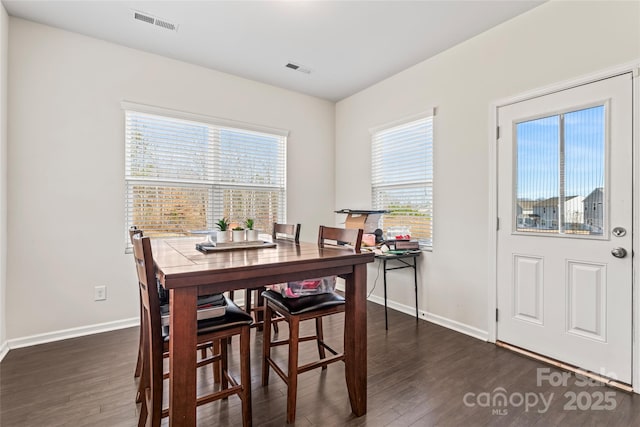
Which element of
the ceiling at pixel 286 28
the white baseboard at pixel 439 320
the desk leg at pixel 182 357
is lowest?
the white baseboard at pixel 439 320

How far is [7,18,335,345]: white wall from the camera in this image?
2561mm

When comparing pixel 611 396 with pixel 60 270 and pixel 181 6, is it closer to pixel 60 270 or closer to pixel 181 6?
pixel 181 6

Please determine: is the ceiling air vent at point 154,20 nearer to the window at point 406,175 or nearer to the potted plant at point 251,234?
the potted plant at point 251,234

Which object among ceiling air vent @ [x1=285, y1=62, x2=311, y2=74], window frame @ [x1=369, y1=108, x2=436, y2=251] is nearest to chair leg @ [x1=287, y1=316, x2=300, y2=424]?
window frame @ [x1=369, y1=108, x2=436, y2=251]

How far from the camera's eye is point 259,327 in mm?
2711

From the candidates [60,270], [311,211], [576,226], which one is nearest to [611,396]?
[576,226]

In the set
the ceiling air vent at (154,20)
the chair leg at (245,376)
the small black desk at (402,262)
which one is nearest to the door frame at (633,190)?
the small black desk at (402,262)

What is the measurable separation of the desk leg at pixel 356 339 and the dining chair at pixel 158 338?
57cm

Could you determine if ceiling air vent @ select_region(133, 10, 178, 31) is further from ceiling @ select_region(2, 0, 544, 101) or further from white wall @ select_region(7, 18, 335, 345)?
white wall @ select_region(7, 18, 335, 345)

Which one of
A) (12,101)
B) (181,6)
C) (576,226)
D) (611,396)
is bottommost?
(611,396)

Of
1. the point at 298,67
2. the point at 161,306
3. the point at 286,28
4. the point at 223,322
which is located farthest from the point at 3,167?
the point at 298,67

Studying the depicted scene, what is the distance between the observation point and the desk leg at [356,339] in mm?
1695

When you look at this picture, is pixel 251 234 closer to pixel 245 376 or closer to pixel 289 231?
pixel 289 231

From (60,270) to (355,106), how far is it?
12.4 feet
